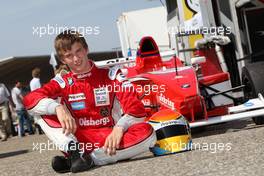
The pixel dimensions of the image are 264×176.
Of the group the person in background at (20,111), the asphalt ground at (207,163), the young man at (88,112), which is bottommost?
the person in background at (20,111)

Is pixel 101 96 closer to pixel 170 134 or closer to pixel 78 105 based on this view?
pixel 78 105

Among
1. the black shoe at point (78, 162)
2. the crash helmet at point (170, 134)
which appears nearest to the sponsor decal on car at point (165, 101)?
the crash helmet at point (170, 134)

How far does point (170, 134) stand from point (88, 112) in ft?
2.58

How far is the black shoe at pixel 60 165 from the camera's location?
4953mm

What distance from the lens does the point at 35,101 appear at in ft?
16.0

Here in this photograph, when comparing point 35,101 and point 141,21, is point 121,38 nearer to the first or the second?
point 141,21

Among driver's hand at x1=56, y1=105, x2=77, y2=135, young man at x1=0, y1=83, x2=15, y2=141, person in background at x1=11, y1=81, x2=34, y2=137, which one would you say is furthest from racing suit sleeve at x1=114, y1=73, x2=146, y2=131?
person in background at x1=11, y1=81, x2=34, y2=137

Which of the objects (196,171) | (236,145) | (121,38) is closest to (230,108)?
(236,145)

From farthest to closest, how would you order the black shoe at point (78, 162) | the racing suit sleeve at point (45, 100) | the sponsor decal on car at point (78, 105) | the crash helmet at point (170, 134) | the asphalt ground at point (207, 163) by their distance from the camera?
1. the crash helmet at point (170, 134)
2. the sponsor decal on car at point (78, 105)
3. the racing suit sleeve at point (45, 100)
4. the black shoe at point (78, 162)
5. the asphalt ground at point (207, 163)

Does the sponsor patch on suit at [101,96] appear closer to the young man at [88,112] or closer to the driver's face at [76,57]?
the young man at [88,112]

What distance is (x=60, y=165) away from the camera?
16.3 ft

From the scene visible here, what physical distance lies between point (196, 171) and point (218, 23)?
14.0 ft

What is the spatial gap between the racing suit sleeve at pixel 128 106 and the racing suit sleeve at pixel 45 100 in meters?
0.53

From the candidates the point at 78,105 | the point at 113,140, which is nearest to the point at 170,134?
the point at 113,140
